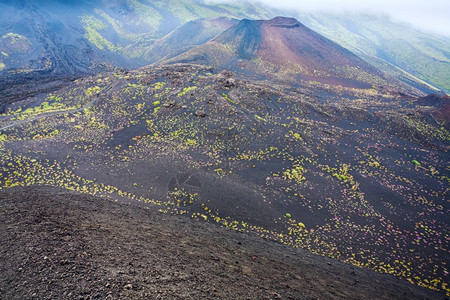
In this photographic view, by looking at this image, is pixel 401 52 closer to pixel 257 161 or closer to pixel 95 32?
pixel 257 161

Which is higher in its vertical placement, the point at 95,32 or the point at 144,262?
the point at 95,32

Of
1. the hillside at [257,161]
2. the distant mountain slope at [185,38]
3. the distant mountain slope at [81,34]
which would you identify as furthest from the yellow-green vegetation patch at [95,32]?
the hillside at [257,161]

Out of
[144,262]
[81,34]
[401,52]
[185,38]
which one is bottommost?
[144,262]

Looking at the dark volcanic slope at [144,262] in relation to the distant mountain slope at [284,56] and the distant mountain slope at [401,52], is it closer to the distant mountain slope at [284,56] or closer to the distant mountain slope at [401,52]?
the distant mountain slope at [284,56]

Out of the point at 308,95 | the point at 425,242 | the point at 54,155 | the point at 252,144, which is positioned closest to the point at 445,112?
the point at 308,95

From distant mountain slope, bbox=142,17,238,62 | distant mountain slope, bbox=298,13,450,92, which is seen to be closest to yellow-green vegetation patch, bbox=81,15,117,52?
distant mountain slope, bbox=142,17,238,62

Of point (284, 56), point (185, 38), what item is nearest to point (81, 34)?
point (185, 38)
